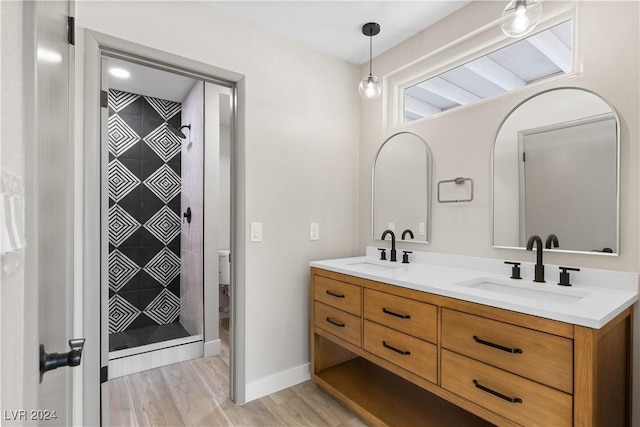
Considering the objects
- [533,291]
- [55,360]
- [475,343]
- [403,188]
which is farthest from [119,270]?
[533,291]

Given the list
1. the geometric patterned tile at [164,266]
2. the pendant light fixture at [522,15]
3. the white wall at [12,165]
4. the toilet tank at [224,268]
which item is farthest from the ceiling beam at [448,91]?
the geometric patterned tile at [164,266]

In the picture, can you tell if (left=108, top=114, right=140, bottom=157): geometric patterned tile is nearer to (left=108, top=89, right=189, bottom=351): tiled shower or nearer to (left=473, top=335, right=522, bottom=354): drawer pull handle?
(left=108, top=89, right=189, bottom=351): tiled shower

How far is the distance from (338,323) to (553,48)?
1952 mm

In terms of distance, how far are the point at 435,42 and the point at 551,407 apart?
2.12 meters

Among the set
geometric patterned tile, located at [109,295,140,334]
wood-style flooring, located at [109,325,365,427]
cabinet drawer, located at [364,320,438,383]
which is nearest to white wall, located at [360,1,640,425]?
cabinet drawer, located at [364,320,438,383]

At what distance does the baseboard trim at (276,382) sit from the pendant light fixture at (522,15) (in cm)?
238

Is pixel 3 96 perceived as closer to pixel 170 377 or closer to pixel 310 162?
pixel 310 162

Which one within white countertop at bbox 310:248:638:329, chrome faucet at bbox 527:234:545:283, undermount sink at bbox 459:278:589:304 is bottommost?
undermount sink at bbox 459:278:589:304

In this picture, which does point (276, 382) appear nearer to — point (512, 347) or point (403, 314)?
point (403, 314)

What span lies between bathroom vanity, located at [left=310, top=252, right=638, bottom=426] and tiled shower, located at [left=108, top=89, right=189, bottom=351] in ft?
6.51

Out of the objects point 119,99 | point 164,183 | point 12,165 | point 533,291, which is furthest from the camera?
point 164,183

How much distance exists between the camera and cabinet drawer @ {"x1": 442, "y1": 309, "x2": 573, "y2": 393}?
1.09m

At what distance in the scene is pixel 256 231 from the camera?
2.17 m

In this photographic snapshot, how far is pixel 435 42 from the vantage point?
2.17 meters
